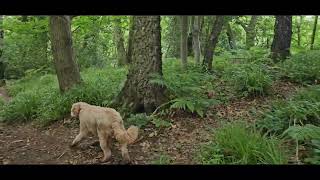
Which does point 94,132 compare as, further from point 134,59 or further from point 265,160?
point 265,160

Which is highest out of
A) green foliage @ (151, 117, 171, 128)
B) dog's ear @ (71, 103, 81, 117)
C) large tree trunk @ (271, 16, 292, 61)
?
large tree trunk @ (271, 16, 292, 61)

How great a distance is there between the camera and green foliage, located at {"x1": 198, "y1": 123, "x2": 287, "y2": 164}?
13.2 ft

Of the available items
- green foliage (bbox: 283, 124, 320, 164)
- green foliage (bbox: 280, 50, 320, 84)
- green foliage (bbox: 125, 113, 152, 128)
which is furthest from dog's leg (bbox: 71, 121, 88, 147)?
green foliage (bbox: 280, 50, 320, 84)

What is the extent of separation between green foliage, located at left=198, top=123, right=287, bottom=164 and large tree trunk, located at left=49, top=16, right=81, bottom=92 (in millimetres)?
4511

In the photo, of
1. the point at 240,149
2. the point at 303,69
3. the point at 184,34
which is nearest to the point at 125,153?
the point at 240,149

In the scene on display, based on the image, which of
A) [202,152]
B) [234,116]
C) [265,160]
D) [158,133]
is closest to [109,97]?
[158,133]

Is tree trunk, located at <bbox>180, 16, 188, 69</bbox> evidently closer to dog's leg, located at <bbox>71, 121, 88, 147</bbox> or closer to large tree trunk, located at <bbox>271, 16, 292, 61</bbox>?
large tree trunk, located at <bbox>271, 16, 292, 61</bbox>

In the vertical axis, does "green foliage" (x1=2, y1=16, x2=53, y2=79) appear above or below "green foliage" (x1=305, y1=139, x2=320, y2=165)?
above

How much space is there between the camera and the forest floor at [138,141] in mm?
4883

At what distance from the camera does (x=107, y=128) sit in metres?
4.62

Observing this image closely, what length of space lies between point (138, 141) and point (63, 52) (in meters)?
3.71

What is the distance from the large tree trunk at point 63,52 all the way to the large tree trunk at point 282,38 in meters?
4.92

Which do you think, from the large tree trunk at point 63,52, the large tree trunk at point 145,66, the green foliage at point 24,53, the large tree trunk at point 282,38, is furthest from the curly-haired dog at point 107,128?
the green foliage at point 24,53

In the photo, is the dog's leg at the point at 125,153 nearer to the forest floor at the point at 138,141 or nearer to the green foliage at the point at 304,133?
the forest floor at the point at 138,141
